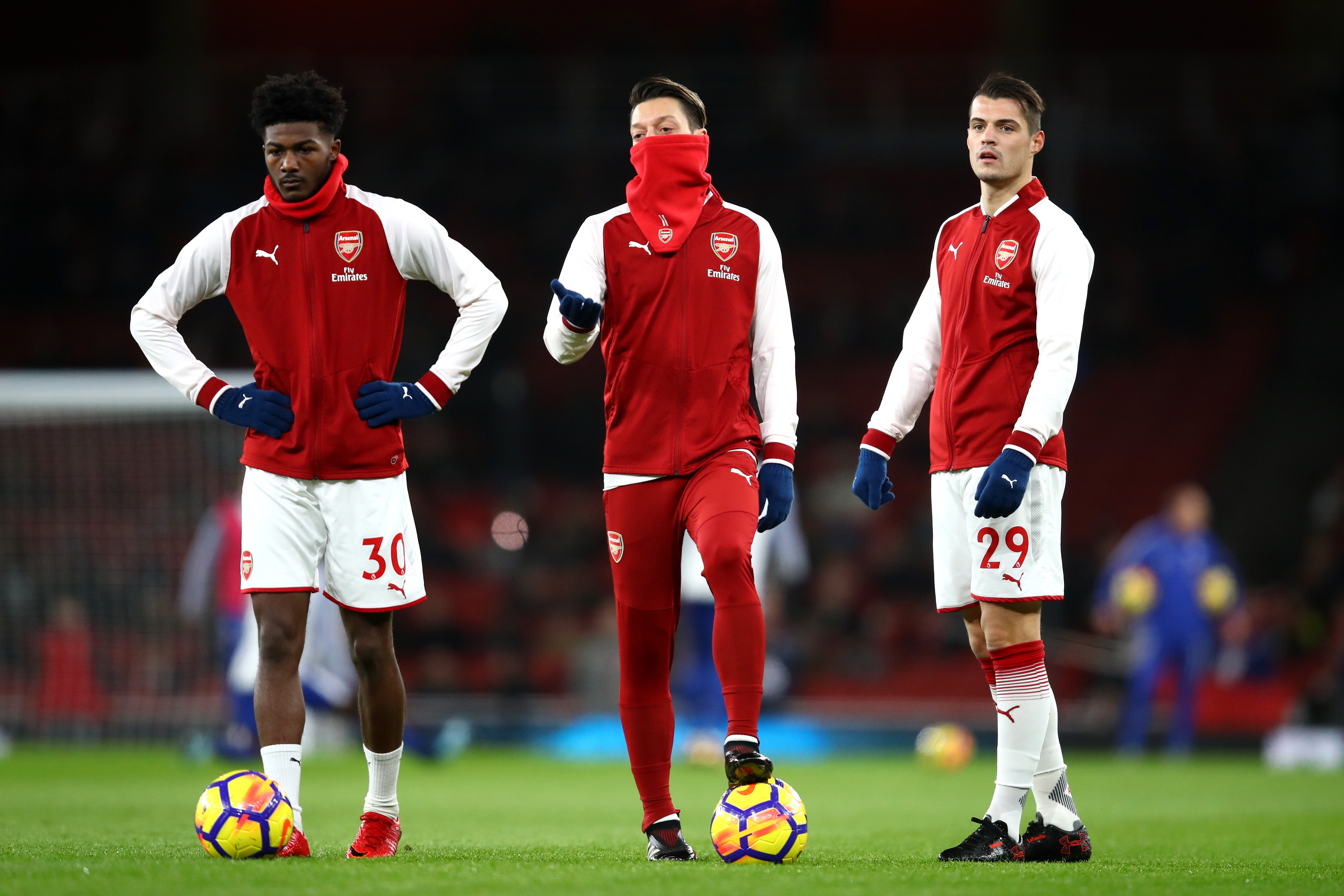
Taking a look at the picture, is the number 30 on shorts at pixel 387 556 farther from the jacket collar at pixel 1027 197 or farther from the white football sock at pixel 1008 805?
the jacket collar at pixel 1027 197

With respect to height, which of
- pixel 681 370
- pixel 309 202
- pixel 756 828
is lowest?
pixel 756 828

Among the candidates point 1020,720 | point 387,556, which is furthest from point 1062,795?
point 387,556

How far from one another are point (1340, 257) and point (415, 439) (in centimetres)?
1161

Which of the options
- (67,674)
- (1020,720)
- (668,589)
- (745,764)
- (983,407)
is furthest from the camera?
(67,674)

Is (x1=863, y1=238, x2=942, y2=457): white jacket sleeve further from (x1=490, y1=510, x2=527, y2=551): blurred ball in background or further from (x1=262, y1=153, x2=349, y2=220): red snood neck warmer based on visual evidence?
(x1=490, y1=510, x2=527, y2=551): blurred ball in background

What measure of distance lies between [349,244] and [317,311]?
239 millimetres

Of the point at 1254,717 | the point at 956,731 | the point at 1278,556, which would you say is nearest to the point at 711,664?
the point at 956,731

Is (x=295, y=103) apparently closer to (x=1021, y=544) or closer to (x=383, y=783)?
(x=383, y=783)

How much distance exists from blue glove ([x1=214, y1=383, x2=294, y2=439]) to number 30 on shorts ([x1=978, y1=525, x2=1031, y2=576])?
17.7 inches

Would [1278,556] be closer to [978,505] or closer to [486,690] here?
[486,690]

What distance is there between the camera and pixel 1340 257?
20.4 m

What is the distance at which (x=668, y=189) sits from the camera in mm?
5148

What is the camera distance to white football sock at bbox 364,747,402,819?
5191 millimetres

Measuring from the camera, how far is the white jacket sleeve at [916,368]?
5.64 m
